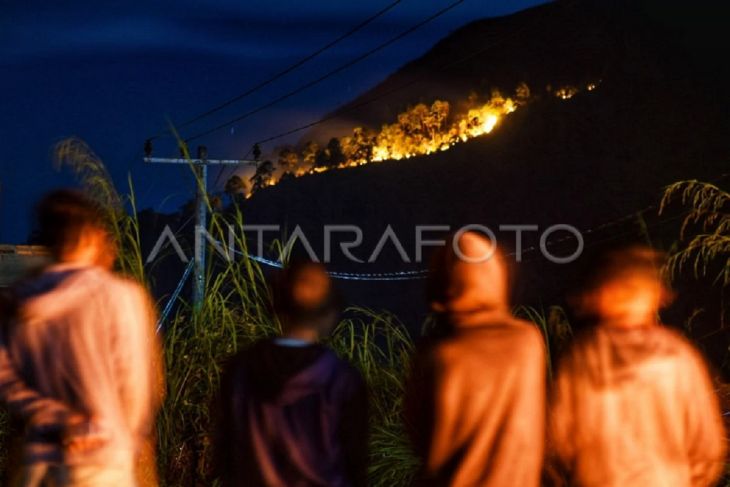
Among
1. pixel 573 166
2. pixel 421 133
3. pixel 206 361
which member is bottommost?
pixel 206 361

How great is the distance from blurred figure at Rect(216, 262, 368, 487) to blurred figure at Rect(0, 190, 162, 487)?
0.30 m

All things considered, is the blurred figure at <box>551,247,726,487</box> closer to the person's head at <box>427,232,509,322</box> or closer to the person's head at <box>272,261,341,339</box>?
the person's head at <box>427,232,509,322</box>

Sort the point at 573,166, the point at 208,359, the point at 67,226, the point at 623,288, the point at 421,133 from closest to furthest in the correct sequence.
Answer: the point at 623,288 → the point at 67,226 → the point at 208,359 → the point at 573,166 → the point at 421,133

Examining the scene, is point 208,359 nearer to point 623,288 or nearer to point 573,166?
point 623,288

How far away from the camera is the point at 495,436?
2.63 meters

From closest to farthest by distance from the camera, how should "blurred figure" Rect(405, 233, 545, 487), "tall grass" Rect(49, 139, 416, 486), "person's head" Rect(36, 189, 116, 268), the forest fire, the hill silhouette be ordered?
"blurred figure" Rect(405, 233, 545, 487)
"person's head" Rect(36, 189, 116, 268)
"tall grass" Rect(49, 139, 416, 486)
the hill silhouette
the forest fire

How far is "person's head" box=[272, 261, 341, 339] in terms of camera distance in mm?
2695

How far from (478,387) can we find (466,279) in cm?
28

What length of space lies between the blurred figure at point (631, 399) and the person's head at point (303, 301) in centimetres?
65

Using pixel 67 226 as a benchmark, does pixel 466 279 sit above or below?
below

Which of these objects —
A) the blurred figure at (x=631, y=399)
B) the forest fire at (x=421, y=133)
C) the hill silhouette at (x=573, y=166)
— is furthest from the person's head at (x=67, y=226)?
the forest fire at (x=421, y=133)

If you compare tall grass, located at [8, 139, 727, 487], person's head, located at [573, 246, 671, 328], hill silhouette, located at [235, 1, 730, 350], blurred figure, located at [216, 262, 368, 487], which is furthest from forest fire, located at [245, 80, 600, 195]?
blurred figure, located at [216, 262, 368, 487]

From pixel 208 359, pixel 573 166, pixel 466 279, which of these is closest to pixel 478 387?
pixel 466 279

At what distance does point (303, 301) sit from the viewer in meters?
2.70
